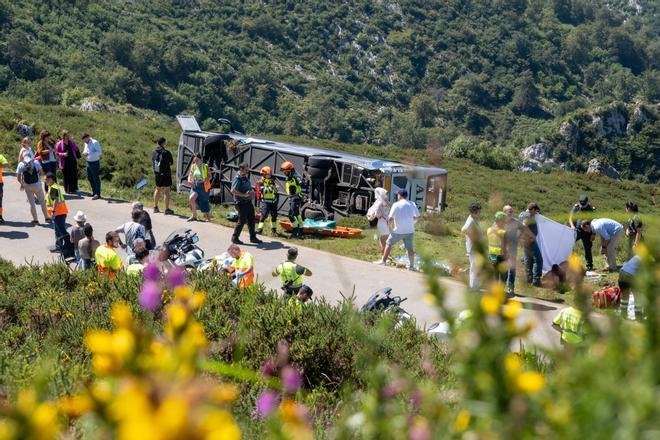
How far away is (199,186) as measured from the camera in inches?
711

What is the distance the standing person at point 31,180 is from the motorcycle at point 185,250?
425 cm

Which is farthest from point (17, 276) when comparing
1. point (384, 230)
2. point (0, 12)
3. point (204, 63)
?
point (204, 63)

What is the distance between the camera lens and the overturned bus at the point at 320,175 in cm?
2080

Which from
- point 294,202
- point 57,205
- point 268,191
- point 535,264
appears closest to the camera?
point 535,264

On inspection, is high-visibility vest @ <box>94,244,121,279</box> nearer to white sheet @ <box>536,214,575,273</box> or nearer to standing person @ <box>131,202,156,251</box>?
standing person @ <box>131,202,156,251</box>

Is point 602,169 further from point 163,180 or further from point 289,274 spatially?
point 289,274

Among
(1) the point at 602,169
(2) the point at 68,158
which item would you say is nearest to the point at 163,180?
(2) the point at 68,158

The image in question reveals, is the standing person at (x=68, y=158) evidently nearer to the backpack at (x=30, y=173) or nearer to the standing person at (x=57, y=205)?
the backpack at (x=30, y=173)

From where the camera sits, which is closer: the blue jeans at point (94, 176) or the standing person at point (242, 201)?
the standing person at point (242, 201)

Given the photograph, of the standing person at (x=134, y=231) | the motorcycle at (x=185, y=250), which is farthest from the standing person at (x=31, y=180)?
the standing person at (x=134, y=231)

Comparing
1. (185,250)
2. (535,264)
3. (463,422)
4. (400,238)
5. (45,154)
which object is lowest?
(185,250)

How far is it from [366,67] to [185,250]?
111 metres

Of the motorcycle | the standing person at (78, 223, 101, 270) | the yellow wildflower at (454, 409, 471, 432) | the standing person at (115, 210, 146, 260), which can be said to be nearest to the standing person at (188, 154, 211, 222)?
the motorcycle

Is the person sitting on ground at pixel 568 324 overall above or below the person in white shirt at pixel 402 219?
above
